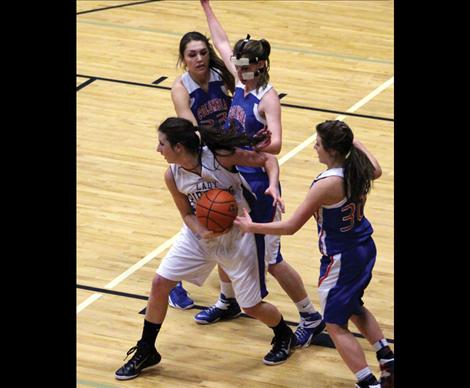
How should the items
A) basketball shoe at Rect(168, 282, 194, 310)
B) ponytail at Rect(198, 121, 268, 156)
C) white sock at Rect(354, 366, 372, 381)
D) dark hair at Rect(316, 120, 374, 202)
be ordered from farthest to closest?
basketball shoe at Rect(168, 282, 194, 310) < ponytail at Rect(198, 121, 268, 156) < white sock at Rect(354, 366, 372, 381) < dark hair at Rect(316, 120, 374, 202)

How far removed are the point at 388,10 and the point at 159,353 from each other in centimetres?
930

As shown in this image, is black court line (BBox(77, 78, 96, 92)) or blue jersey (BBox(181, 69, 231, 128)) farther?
black court line (BBox(77, 78, 96, 92))

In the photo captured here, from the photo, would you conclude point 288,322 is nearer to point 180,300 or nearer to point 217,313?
point 217,313

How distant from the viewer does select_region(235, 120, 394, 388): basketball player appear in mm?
4820

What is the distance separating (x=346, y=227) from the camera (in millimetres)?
4953

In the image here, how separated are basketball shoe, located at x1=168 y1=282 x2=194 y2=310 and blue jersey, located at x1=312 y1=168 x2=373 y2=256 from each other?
1.51 m

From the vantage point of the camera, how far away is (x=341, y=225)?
4938mm

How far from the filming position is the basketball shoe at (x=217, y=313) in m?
6.08

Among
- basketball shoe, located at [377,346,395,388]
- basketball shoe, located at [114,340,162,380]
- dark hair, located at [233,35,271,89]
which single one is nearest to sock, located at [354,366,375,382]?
basketball shoe, located at [377,346,395,388]

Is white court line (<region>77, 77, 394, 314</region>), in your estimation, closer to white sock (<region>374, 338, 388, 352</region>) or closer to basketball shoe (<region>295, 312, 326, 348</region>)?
basketball shoe (<region>295, 312, 326, 348</region>)

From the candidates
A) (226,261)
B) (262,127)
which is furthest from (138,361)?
(262,127)

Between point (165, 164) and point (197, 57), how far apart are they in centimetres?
274
